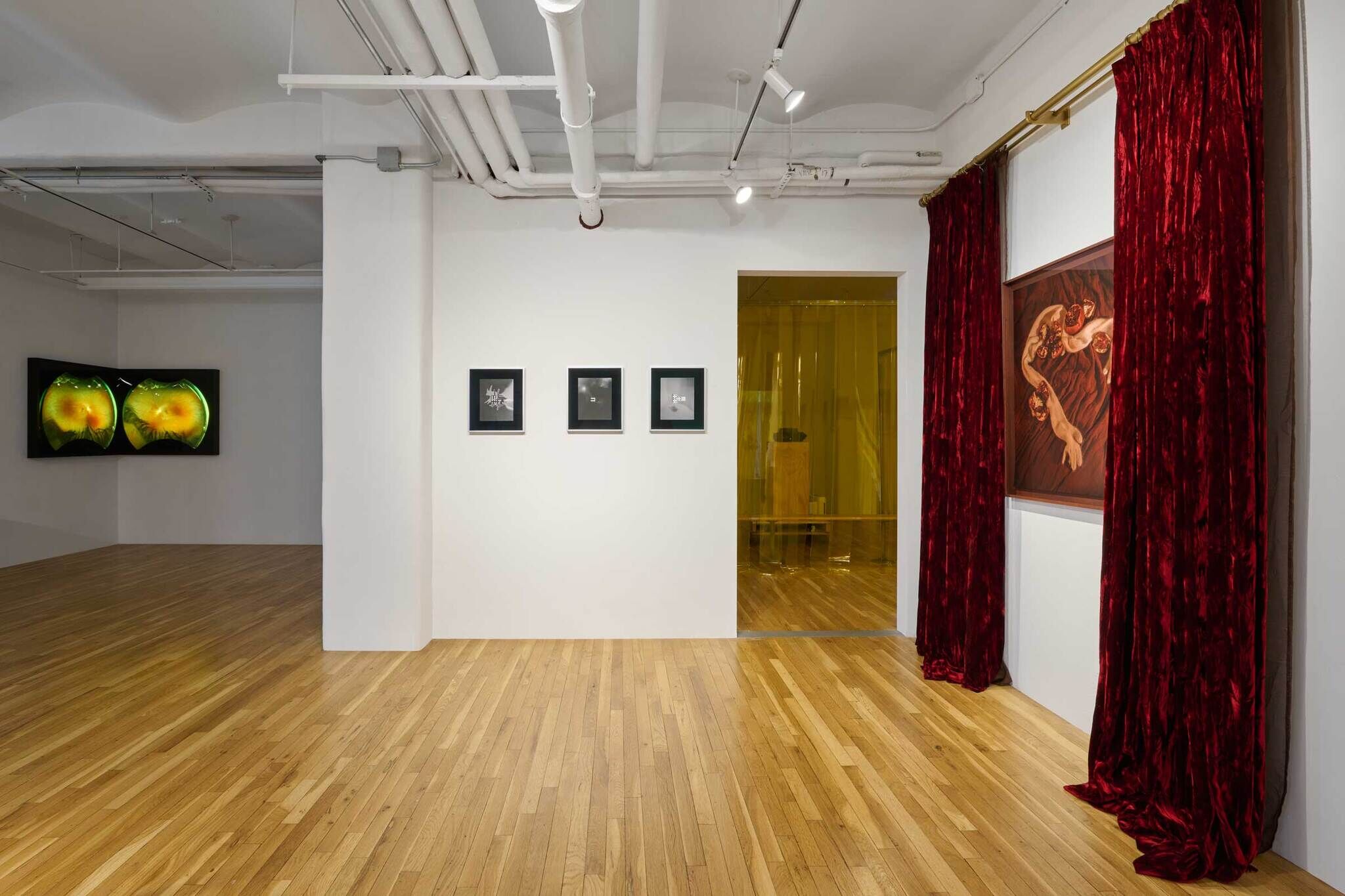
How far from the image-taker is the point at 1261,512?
239 cm

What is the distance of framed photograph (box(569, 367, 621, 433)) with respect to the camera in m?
5.13

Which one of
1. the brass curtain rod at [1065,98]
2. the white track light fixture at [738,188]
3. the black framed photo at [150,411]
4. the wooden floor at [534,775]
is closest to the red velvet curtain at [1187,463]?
the brass curtain rod at [1065,98]

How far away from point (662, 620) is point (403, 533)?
1928 millimetres

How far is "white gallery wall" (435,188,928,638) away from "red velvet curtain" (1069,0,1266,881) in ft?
8.43

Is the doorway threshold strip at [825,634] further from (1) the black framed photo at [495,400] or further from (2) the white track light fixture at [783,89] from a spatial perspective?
(2) the white track light fixture at [783,89]

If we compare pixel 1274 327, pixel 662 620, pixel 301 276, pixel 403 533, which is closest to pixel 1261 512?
pixel 1274 327

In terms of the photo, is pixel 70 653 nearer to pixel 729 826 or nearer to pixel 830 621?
pixel 729 826

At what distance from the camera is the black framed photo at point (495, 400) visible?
A: 16.8ft

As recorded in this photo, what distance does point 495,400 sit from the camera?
16.8 feet

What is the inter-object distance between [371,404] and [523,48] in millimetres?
2500

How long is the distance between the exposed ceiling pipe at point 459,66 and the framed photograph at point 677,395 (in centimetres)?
177

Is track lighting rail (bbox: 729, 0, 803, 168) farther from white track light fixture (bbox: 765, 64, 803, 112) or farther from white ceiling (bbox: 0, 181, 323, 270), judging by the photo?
white ceiling (bbox: 0, 181, 323, 270)

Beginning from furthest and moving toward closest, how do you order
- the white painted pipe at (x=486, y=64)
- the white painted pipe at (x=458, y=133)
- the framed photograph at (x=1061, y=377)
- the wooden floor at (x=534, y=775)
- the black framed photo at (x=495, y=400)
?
the black framed photo at (x=495, y=400) → the white painted pipe at (x=458, y=133) → the framed photograph at (x=1061, y=377) → the white painted pipe at (x=486, y=64) → the wooden floor at (x=534, y=775)

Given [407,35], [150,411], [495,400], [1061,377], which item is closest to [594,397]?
[495,400]
